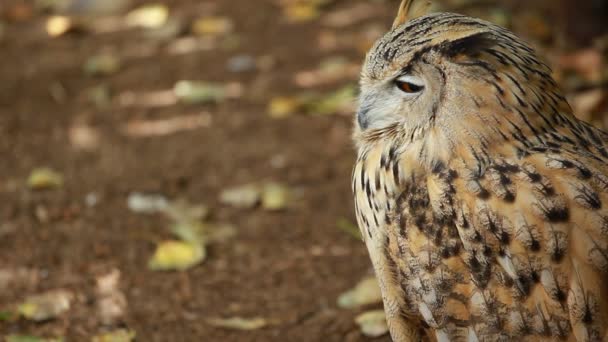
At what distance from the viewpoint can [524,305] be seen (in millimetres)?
2299

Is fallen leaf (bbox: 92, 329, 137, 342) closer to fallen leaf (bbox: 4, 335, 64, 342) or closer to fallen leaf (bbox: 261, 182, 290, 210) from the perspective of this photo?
fallen leaf (bbox: 4, 335, 64, 342)

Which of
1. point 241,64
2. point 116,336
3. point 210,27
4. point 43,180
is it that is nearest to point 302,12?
point 210,27

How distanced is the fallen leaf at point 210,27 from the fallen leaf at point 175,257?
2.47 m

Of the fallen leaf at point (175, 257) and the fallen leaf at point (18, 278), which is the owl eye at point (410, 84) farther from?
the fallen leaf at point (18, 278)

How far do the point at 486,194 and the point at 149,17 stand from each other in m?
4.33

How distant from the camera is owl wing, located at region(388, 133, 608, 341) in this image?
2.26m

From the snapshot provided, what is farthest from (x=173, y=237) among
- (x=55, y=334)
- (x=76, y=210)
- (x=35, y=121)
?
(x=35, y=121)

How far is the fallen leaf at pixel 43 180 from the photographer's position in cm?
426

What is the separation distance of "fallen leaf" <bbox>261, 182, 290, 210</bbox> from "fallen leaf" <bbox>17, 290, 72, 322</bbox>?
3.68 ft

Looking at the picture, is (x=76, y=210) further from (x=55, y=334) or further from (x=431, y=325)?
(x=431, y=325)

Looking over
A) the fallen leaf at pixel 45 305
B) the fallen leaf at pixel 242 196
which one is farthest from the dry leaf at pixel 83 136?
the fallen leaf at pixel 45 305

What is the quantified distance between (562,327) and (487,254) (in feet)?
0.90

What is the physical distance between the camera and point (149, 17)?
243 inches

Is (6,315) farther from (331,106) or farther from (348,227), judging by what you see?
(331,106)
